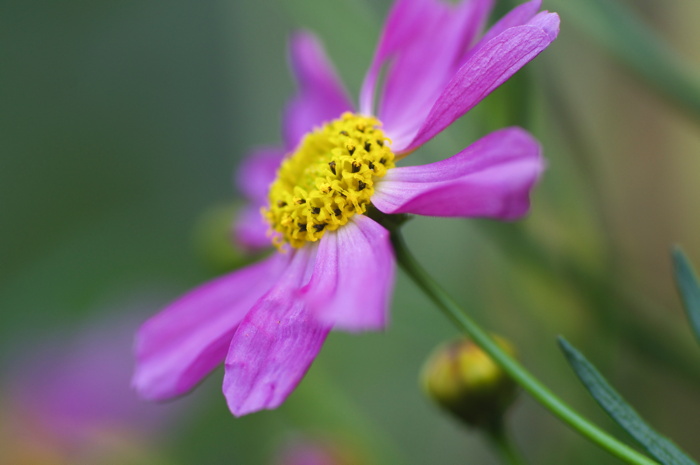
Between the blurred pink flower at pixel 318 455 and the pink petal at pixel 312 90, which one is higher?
the pink petal at pixel 312 90

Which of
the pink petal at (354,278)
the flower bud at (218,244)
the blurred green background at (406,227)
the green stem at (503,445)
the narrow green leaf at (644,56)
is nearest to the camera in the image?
the pink petal at (354,278)

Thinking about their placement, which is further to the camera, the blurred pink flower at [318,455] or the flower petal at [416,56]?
the blurred pink flower at [318,455]

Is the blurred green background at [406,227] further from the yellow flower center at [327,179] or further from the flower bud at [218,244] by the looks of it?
the yellow flower center at [327,179]

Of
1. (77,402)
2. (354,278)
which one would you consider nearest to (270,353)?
(354,278)

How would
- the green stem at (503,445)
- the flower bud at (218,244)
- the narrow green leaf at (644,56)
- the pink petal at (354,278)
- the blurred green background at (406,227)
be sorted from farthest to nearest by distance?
1. the flower bud at (218,244)
2. the blurred green background at (406,227)
3. the narrow green leaf at (644,56)
4. the green stem at (503,445)
5. the pink petal at (354,278)

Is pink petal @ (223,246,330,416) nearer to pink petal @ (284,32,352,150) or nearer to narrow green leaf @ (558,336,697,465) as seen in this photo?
narrow green leaf @ (558,336,697,465)

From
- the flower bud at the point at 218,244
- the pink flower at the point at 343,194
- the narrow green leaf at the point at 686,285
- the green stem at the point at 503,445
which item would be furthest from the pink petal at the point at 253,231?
the narrow green leaf at the point at 686,285
